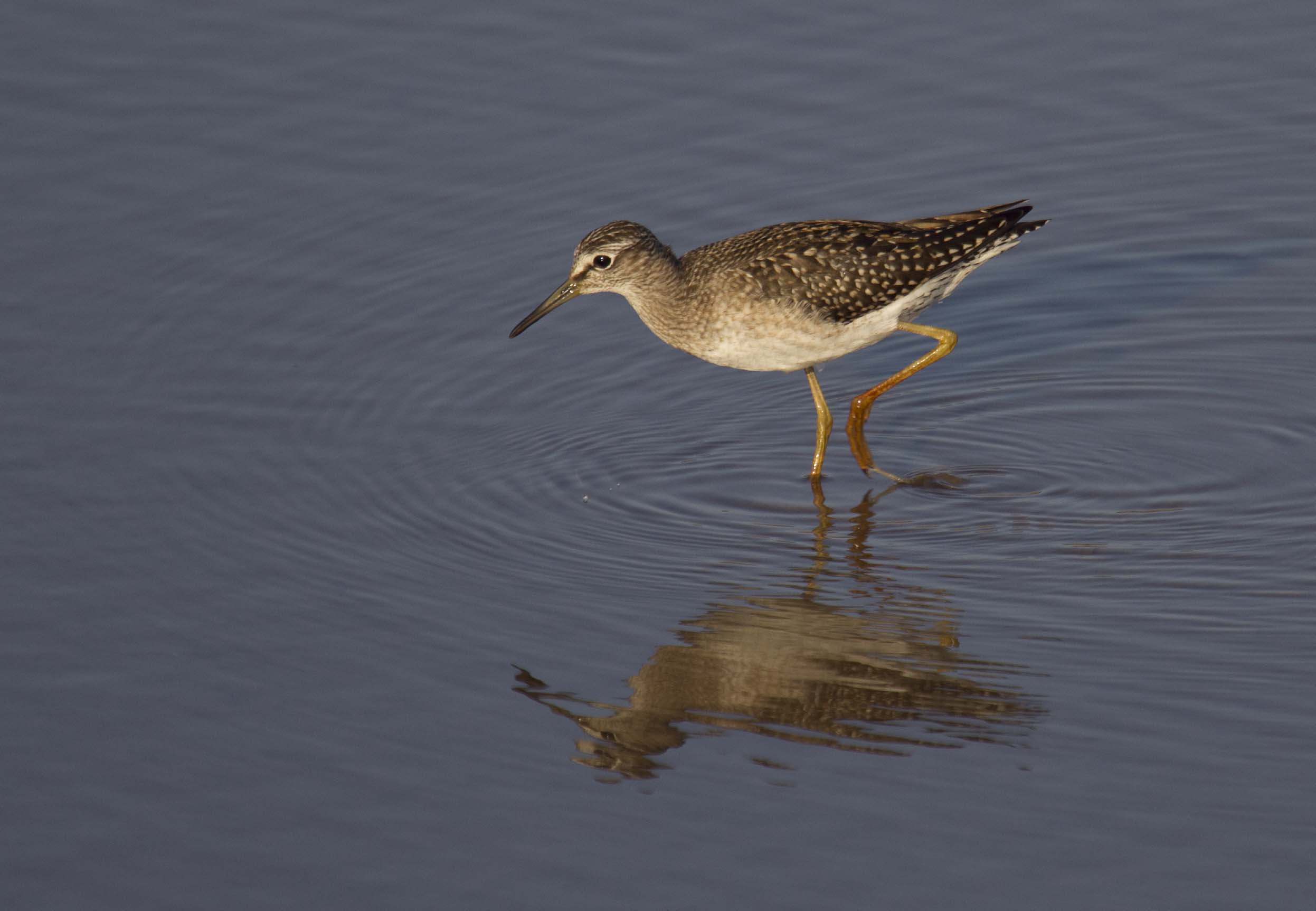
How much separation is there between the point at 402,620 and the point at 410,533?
3.23 feet

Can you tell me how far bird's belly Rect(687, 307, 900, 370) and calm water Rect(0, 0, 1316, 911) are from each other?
559 millimetres

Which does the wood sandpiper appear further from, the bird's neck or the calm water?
the calm water

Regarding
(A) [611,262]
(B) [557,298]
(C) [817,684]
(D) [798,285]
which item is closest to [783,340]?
(D) [798,285]

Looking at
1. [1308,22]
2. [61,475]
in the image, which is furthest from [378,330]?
[1308,22]

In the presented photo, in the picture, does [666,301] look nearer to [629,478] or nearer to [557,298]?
[557,298]

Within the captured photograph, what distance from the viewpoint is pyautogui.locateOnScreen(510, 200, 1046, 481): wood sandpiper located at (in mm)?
10234

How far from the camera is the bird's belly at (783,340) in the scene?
10195 mm

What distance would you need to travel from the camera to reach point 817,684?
779 centimetres

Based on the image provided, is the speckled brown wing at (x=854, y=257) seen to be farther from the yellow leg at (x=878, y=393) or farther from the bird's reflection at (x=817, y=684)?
the bird's reflection at (x=817, y=684)

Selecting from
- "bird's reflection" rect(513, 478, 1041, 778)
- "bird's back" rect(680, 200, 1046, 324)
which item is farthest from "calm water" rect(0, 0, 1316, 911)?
"bird's back" rect(680, 200, 1046, 324)

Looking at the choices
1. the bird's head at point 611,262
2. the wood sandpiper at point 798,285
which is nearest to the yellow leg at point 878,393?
the wood sandpiper at point 798,285

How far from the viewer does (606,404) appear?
10.8 m

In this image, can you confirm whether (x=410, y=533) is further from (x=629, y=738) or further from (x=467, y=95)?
(x=467, y=95)

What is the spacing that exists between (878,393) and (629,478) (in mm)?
1816
